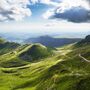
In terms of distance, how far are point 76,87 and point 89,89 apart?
15.7 m

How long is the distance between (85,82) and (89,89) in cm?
1103

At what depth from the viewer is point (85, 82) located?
195 metres

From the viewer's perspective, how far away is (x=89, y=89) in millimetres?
184250

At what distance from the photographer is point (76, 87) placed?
198 m

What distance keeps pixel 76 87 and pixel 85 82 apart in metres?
8.48

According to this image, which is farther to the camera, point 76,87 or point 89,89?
point 76,87
